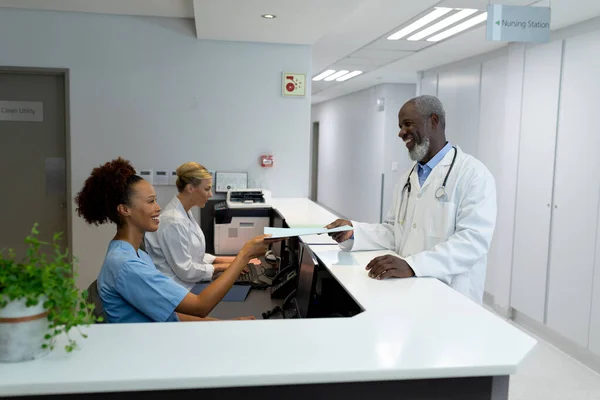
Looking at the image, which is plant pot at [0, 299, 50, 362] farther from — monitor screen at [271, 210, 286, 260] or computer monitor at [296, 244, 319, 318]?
monitor screen at [271, 210, 286, 260]

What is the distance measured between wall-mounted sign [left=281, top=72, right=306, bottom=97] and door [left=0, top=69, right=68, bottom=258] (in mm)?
1927

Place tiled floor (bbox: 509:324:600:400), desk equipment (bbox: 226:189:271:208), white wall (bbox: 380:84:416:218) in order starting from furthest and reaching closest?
1. white wall (bbox: 380:84:416:218)
2. desk equipment (bbox: 226:189:271:208)
3. tiled floor (bbox: 509:324:600:400)

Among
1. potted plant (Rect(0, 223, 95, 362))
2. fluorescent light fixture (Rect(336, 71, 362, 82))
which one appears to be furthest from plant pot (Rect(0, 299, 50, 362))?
fluorescent light fixture (Rect(336, 71, 362, 82))

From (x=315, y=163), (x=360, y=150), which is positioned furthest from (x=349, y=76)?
(x=315, y=163)

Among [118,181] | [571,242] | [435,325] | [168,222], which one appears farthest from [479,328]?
[571,242]

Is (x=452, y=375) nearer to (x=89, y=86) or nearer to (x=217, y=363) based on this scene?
(x=217, y=363)

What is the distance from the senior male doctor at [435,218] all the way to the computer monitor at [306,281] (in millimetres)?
221

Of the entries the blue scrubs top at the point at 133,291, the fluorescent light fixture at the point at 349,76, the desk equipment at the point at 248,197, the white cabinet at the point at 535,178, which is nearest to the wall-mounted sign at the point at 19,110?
the desk equipment at the point at 248,197

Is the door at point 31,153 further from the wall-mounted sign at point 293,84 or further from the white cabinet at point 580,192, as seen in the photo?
the white cabinet at point 580,192

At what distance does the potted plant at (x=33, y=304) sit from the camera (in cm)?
101

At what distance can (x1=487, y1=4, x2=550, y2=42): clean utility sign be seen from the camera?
299 centimetres

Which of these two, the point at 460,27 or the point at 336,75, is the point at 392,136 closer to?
the point at 336,75

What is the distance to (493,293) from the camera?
494 cm

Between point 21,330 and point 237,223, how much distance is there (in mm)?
2679
